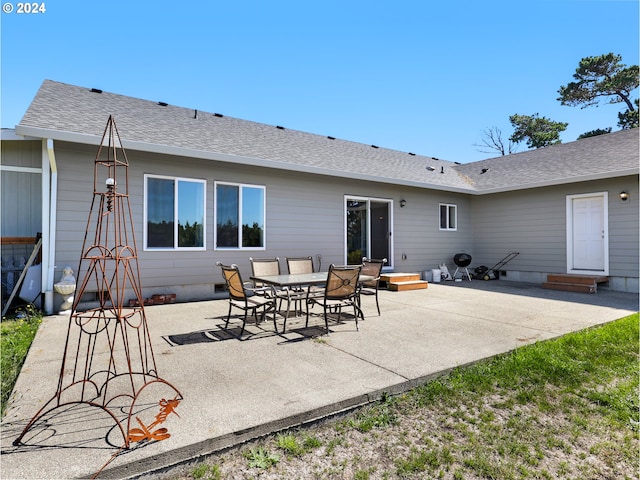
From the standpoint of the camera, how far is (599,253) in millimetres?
8922

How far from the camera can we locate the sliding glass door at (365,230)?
9.55 m

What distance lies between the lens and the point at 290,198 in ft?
26.5

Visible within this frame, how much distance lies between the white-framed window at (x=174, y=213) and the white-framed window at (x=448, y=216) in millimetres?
7260

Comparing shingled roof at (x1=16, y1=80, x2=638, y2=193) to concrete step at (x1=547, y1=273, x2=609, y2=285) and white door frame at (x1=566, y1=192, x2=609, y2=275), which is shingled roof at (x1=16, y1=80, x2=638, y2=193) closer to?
white door frame at (x1=566, y1=192, x2=609, y2=275)

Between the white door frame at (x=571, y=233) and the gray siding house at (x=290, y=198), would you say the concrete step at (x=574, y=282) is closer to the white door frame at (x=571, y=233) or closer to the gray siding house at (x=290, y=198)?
the white door frame at (x=571, y=233)

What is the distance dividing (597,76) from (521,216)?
15136 mm

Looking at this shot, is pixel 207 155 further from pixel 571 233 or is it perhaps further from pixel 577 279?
pixel 571 233

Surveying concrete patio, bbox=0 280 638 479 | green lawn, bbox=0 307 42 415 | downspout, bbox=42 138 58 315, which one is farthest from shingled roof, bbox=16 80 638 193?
concrete patio, bbox=0 280 638 479

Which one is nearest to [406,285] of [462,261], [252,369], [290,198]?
[462,261]

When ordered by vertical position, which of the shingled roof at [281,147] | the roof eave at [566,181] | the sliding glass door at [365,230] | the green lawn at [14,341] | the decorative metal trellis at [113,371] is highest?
the shingled roof at [281,147]

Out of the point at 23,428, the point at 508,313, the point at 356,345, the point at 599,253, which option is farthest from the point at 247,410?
the point at 599,253

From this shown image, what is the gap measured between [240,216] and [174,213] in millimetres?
1297

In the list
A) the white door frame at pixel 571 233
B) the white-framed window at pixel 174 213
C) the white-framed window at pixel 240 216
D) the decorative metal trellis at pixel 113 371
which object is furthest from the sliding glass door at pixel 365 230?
the decorative metal trellis at pixel 113 371

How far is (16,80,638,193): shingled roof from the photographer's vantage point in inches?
245
